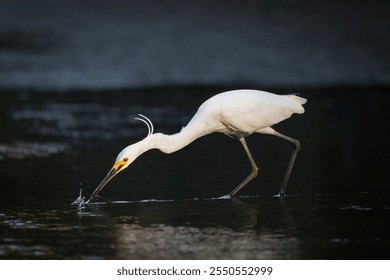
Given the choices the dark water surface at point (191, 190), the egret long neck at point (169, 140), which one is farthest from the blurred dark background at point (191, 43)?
the egret long neck at point (169, 140)

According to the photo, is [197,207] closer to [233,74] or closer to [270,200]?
[270,200]

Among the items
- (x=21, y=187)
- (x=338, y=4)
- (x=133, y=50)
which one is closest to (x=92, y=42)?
(x=133, y=50)

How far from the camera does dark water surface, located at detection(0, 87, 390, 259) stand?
9.02 m

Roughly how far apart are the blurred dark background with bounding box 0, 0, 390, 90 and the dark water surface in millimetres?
4360

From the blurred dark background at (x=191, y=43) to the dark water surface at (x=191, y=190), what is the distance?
A: 4.36m

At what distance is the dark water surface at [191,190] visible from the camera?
9023 millimetres

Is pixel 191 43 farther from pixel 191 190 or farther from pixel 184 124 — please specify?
pixel 191 190

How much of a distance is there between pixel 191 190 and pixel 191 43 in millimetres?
16312

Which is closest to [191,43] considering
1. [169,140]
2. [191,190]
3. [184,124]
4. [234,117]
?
[184,124]

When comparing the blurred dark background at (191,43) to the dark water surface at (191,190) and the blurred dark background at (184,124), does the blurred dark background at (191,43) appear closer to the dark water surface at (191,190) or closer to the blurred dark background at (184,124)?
the blurred dark background at (184,124)

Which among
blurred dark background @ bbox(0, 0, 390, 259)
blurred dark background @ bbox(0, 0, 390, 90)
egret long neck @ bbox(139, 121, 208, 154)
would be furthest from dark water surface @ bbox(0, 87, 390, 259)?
blurred dark background @ bbox(0, 0, 390, 90)

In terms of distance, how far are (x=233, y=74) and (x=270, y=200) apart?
13.5m

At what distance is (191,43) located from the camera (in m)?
27.9

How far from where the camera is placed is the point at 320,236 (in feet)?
30.5
